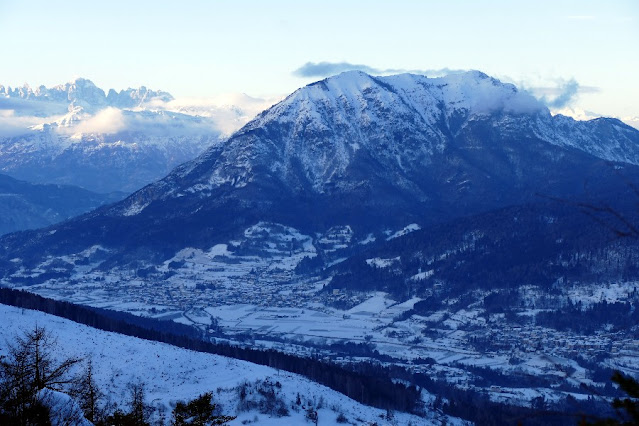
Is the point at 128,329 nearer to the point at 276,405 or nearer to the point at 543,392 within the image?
the point at 276,405

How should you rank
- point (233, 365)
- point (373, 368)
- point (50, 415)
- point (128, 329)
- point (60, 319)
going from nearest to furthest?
point (50, 415), point (233, 365), point (60, 319), point (128, 329), point (373, 368)

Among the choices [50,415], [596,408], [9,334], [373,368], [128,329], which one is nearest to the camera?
[50,415]

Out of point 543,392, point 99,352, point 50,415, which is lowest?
point 543,392

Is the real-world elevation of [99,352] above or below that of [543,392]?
above

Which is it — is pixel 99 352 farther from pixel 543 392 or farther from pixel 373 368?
pixel 543 392

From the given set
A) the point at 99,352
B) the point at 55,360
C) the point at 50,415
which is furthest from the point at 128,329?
the point at 50,415

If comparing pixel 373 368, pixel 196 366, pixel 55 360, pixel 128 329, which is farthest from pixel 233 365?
pixel 373 368

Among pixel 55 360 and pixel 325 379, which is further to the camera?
pixel 325 379
